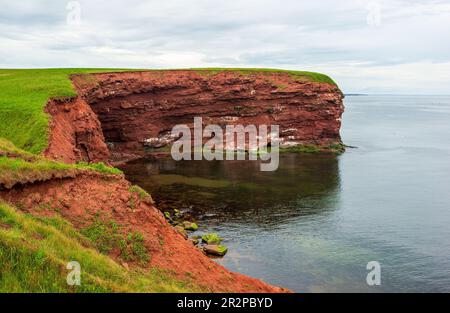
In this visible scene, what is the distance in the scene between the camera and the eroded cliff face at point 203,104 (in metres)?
74.2

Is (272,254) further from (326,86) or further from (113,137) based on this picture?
(326,86)

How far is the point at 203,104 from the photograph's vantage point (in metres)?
80.4

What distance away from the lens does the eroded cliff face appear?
7425 centimetres

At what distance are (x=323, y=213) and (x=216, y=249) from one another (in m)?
14.8

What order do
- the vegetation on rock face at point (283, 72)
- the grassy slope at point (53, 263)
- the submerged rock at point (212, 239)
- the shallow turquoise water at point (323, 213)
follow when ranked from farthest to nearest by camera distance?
the vegetation on rock face at point (283, 72), the submerged rock at point (212, 239), the shallow turquoise water at point (323, 213), the grassy slope at point (53, 263)

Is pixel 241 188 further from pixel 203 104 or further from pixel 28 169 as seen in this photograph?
pixel 28 169

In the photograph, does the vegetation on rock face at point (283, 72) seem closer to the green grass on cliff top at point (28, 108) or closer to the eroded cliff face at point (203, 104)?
the eroded cliff face at point (203, 104)

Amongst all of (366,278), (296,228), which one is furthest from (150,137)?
(366,278)

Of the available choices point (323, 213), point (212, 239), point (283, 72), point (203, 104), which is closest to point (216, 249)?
point (212, 239)

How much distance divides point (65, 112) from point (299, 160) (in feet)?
132

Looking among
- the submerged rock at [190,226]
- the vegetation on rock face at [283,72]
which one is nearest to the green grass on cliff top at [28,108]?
the submerged rock at [190,226]

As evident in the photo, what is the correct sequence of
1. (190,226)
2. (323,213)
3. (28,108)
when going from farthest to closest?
(323,213)
(28,108)
(190,226)

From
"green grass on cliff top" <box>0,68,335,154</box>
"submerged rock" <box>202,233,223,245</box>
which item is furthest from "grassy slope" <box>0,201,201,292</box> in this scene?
"green grass on cliff top" <box>0,68,335,154</box>

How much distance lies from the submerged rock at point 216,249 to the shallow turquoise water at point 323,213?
77 centimetres
